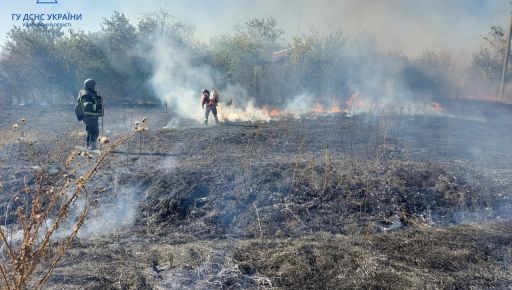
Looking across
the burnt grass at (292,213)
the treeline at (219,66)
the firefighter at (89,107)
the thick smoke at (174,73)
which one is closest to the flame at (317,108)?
the treeline at (219,66)

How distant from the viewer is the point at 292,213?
5.93 m

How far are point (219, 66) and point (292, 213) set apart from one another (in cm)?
1951

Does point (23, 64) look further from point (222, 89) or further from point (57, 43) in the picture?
point (222, 89)

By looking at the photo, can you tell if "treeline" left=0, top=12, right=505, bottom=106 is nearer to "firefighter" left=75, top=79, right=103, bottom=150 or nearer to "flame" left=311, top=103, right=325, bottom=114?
"flame" left=311, top=103, right=325, bottom=114

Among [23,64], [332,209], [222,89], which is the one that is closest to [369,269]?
[332,209]

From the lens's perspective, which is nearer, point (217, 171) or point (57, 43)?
point (217, 171)

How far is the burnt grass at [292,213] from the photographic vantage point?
164 inches

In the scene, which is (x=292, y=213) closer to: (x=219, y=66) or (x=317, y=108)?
(x=317, y=108)

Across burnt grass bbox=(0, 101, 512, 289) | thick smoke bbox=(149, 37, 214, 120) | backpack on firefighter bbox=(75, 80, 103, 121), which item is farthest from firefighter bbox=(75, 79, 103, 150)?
thick smoke bbox=(149, 37, 214, 120)

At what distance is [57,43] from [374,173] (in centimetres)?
2223

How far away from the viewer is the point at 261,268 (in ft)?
14.1

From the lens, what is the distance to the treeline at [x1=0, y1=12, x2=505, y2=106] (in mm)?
21734

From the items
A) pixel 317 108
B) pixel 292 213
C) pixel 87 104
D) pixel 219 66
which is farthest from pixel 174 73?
pixel 292 213

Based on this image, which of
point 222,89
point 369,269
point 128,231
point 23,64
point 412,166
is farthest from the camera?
point 222,89
